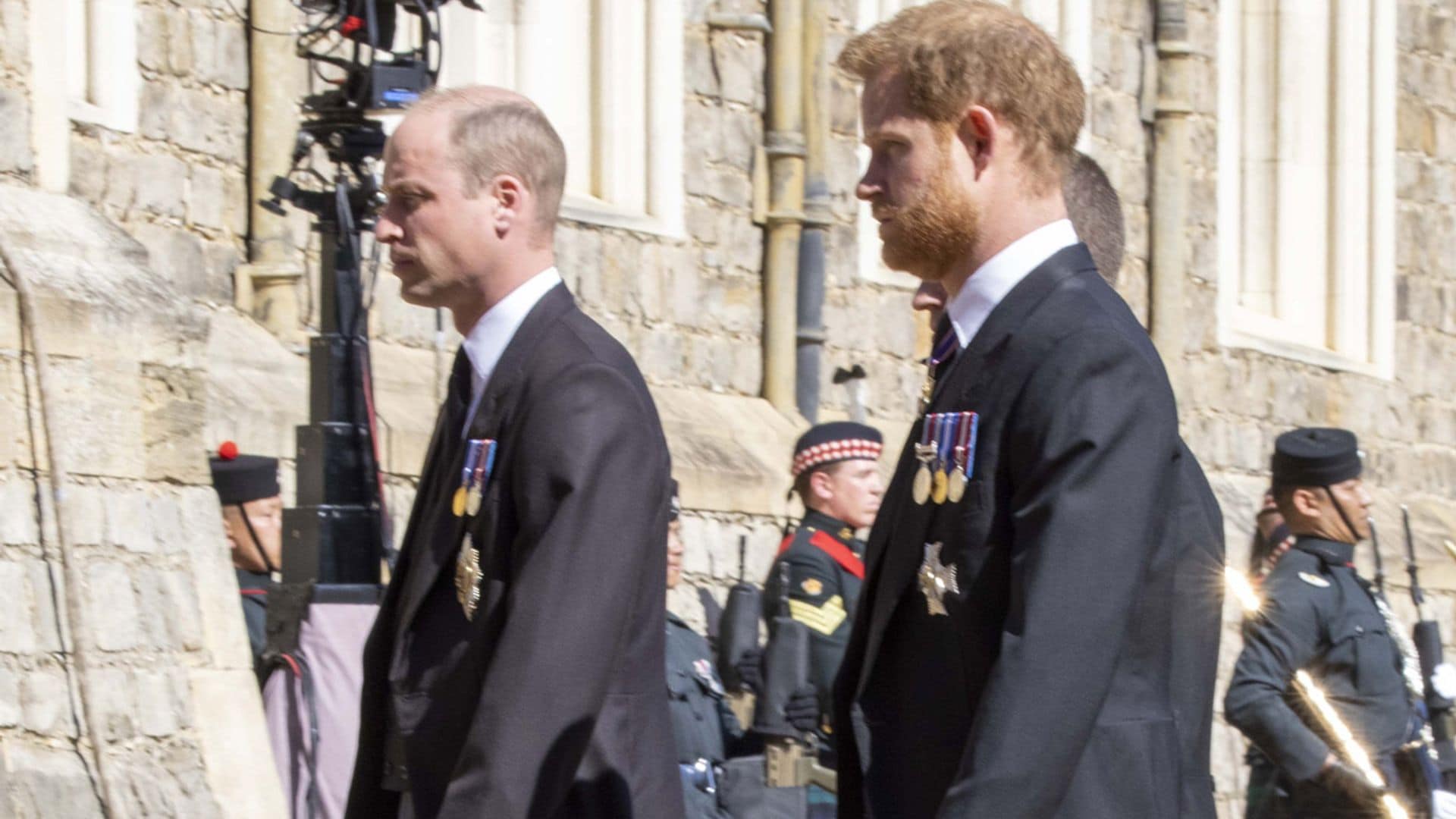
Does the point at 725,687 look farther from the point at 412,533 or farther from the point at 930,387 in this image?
the point at 930,387

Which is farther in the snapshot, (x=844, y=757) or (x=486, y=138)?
(x=486, y=138)

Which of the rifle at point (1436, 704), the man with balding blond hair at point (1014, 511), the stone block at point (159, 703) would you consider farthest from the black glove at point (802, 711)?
the man with balding blond hair at point (1014, 511)

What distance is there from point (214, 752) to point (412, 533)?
9.22 ft

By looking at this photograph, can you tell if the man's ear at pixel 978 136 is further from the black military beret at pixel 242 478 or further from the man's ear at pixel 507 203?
the black military beret at pixel 242 478

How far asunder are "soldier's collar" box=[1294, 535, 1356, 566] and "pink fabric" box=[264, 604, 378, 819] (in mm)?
3015

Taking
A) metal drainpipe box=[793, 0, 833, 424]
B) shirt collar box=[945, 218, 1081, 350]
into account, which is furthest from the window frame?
shirt collar box=[945, 218, 1081, 350]

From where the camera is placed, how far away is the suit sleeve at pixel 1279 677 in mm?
7113

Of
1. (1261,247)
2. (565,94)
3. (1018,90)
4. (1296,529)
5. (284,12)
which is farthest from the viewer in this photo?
(1261,247)

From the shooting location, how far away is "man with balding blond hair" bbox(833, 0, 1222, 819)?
2.45 m

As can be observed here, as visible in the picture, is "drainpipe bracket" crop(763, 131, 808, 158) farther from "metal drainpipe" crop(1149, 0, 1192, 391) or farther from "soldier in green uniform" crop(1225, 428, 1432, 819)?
"soldier in green uniform" crop(1225, 428, 1432, 819)

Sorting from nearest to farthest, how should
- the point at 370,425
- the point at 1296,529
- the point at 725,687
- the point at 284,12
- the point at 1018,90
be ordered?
1. the point at 1018,90
2. the point at 370,425
3. the point at 725,687
4. the point at 1296,529
5. the point at 284,12

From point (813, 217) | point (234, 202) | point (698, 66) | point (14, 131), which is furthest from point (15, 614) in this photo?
point (813, 217)

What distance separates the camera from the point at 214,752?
6004 mm

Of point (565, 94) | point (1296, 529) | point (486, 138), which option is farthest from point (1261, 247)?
point (486, 138)
